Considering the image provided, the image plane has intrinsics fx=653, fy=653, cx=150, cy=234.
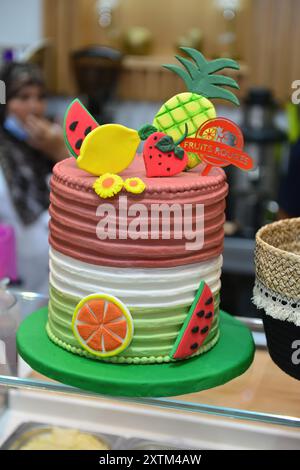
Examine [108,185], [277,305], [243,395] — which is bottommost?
[243,395]

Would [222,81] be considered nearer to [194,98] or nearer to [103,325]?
[194,98]

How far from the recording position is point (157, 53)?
292 cm

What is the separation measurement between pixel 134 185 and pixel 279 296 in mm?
203

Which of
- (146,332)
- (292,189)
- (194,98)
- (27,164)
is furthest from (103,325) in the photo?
(27,164)

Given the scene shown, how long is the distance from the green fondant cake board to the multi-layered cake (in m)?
0.02

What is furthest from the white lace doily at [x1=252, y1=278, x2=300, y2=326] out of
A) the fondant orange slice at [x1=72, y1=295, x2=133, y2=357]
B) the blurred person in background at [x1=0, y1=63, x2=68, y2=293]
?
the blurred person in background at [x1=0, y1=63, x2=68, y2=293]

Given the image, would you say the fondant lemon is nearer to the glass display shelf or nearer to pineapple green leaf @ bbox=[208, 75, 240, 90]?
pineapple green leaf @ bbox=[208, 75, 240, 90]

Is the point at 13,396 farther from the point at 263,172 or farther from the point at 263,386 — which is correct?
the point at 263,172

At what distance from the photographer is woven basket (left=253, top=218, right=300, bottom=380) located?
70 centimetres

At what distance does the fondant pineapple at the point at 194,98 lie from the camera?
76 centimetres

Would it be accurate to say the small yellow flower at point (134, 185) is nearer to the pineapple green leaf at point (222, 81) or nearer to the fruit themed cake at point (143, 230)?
the fruit themed cake at point (143, 230)

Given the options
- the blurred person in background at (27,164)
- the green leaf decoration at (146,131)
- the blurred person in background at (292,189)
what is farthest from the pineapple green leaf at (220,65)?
the blurred person in background at (27,164)

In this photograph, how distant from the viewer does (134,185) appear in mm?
691

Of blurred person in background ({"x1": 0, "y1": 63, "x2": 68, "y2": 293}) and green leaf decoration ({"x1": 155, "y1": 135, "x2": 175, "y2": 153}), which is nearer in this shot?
green leaf decoration ({"x1": 155, "y1": 135, "x2": 175, "y2": 153})
